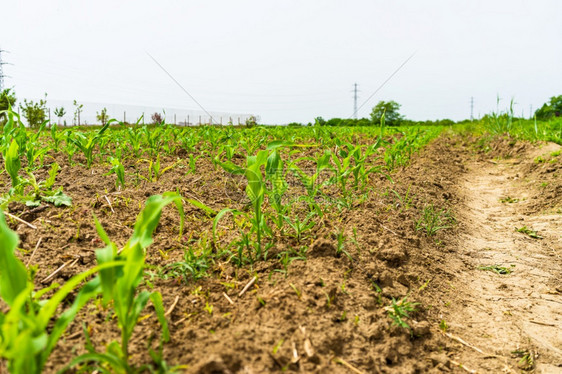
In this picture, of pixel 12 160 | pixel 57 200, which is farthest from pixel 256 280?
pixel 12 160

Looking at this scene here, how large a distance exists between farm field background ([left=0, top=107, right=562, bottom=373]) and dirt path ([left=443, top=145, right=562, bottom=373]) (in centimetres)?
1

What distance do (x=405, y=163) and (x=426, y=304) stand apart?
11.3 feet

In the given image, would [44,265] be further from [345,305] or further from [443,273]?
[443,273]

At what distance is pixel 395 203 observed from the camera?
305 cm

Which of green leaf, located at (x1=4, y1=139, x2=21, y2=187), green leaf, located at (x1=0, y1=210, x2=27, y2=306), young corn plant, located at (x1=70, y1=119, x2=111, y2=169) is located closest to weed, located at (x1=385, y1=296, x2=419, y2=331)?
green leaf, located at (x1=0, y1=210, x2=27, y2=306)

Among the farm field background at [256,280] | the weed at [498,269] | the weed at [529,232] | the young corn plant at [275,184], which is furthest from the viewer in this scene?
the weed at [529,232]

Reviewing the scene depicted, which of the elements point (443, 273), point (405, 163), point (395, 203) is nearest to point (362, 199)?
point (395, 203)

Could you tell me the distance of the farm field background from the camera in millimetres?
1104

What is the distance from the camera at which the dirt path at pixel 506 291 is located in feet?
5.47

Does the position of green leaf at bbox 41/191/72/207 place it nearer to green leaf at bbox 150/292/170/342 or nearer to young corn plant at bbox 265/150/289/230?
young corn plant at bbox 265/150/289/230

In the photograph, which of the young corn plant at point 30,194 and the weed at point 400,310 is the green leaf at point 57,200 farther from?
the weed at point 400,310

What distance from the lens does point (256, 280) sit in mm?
1609

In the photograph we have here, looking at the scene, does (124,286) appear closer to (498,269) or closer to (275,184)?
(275,184)

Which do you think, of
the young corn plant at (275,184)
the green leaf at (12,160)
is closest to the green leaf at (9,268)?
the young corn plant at (275,184)
